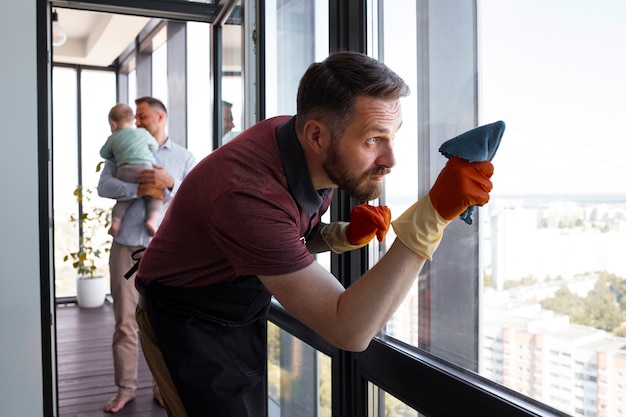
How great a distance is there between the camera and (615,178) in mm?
915

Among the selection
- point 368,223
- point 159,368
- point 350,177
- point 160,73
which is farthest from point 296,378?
point 160,73

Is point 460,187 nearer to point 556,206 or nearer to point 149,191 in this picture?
point 556,206

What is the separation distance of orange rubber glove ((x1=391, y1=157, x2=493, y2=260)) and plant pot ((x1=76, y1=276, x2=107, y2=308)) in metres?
5.53

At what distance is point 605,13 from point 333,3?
967 millimetres

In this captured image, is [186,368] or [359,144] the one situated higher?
[359,144]

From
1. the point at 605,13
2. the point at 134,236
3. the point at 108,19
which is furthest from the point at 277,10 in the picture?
the point at 108,19

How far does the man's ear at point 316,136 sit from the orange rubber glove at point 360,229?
0.54 feet

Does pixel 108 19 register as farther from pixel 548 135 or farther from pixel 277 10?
pixel 548 135

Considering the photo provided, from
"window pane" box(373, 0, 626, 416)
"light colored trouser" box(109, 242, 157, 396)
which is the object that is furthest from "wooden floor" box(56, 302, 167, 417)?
"window pane" box(373, 0, 626, 416)

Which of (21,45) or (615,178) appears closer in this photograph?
(615,178)

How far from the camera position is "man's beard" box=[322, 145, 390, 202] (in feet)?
3.96

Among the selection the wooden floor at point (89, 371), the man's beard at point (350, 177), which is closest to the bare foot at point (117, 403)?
the wooden floor at point (89, 371)

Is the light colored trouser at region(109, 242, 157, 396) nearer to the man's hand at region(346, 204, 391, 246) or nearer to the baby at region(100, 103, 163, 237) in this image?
the baby at region(100, 103, 163, 237)

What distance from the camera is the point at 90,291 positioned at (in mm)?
6008
